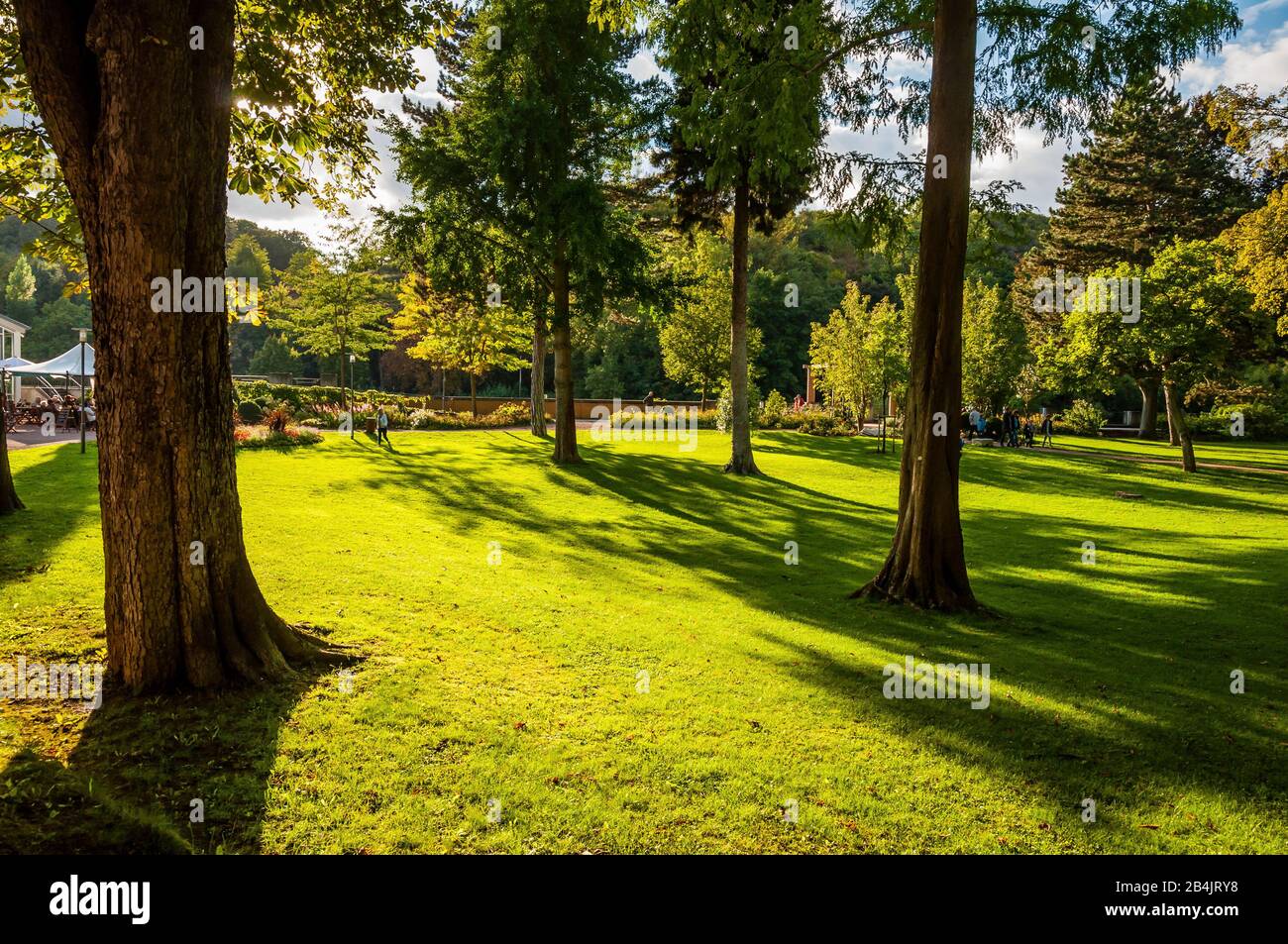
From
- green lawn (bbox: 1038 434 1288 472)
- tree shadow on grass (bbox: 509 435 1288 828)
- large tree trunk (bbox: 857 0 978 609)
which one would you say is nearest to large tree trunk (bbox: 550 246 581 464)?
tree shadow on grass (bbox: 509 435 1288 828)

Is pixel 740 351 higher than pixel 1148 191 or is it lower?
lower

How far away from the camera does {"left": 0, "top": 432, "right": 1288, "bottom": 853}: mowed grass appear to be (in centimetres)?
412

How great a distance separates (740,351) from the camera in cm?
2333

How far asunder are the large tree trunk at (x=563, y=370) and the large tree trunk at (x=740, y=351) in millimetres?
5275

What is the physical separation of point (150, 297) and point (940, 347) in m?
8.58

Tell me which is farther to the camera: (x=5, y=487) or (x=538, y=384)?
(x=538, y=384)

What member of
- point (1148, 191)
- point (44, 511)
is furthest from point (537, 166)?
point (1148, 191)

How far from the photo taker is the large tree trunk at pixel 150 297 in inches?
187

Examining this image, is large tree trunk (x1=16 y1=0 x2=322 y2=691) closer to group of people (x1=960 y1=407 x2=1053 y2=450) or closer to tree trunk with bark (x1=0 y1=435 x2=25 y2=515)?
tree trunk with bark (x1=0 y1=435 x2=25 y2=515)

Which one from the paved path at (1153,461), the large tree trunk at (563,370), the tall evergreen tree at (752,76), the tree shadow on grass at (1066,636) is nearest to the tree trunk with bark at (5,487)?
the tree shadow on grass at (1066,636)

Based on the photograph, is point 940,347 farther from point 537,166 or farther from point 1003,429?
point 1003,429

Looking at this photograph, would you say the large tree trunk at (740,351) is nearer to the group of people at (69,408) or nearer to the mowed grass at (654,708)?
the mowed grass at (654,708)
